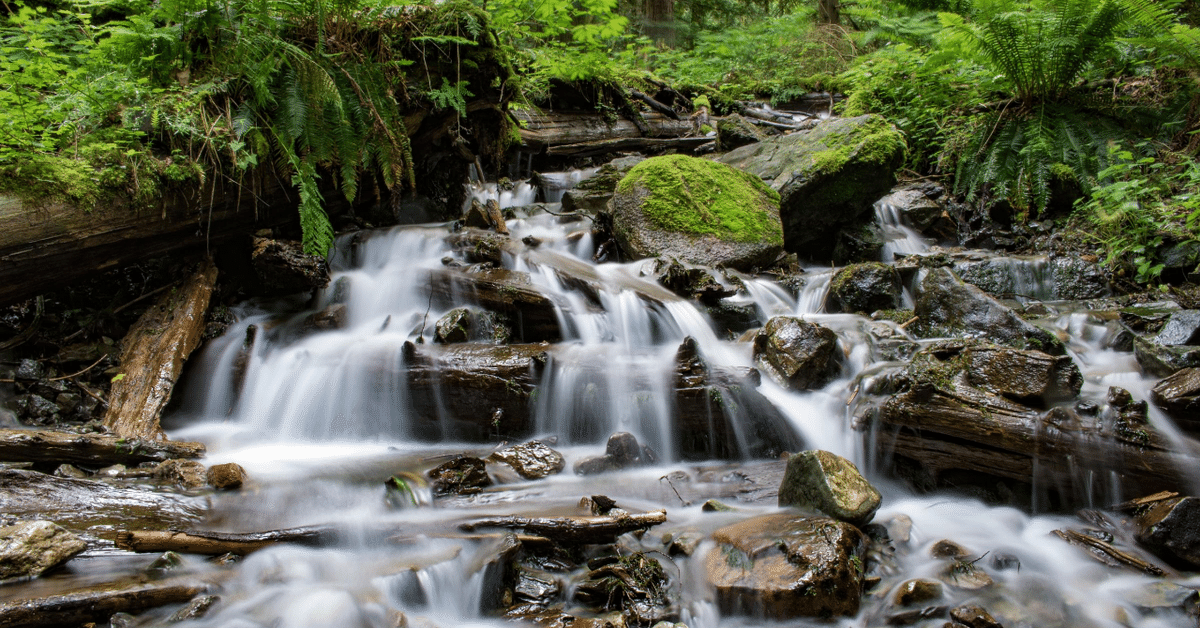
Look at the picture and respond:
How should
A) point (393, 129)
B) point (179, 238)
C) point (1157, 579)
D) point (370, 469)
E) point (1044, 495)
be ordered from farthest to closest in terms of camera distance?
point (393, 129), point (179, 238), point (370, 469), point (1044, 495), point (1157, 579)

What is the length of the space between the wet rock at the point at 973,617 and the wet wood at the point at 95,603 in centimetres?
334

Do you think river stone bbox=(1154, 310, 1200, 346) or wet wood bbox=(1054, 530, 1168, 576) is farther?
river stone bbox=(1154, 310, 1200, 346)

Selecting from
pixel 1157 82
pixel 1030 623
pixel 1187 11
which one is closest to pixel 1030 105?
pixel 1157 82

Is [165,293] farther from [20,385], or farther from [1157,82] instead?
[1157,82]

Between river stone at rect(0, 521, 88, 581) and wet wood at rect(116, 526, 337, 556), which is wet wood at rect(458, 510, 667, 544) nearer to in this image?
wet wood at rect(116, 526, 337, 556)

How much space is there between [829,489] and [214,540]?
309 cm

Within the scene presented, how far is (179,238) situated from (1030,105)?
988 centimetres

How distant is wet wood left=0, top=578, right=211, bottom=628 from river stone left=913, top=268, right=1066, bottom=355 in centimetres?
552

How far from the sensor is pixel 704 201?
24.6ft

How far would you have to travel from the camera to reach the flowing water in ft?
9.38

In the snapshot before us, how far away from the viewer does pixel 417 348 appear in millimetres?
5004

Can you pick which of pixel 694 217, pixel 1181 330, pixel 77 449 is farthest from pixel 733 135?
pixel 77 449

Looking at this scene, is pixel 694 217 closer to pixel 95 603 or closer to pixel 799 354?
pixel 799 354

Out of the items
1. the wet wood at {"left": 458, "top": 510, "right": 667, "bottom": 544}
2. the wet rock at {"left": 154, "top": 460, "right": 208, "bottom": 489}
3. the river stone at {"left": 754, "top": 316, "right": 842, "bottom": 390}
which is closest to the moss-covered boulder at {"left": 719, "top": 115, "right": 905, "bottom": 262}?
the river stone at {"left": 754, "top": 316, "right": 842, "bottom": 390}
